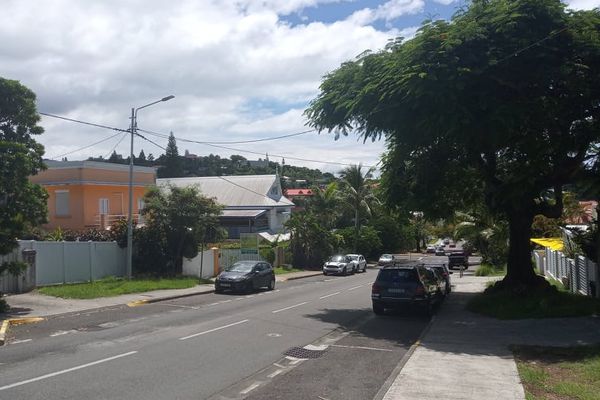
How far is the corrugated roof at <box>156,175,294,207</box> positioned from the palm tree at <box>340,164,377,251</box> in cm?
547

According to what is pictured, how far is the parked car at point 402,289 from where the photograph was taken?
17547mm

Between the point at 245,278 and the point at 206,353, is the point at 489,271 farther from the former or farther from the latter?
the point at 206,353

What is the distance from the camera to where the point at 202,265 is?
32000mm

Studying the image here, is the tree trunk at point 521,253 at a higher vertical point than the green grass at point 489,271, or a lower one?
higher

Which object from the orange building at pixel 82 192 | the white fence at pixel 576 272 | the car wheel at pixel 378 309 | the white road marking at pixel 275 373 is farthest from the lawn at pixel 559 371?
the orange building at pixel 82 192

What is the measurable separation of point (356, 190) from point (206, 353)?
45862mm

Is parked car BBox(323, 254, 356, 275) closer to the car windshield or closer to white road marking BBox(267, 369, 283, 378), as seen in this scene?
the car windshield

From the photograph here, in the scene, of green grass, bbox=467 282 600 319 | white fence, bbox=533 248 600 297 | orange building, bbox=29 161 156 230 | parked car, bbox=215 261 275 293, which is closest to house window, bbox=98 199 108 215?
orange building, bbox=29 161 156 230

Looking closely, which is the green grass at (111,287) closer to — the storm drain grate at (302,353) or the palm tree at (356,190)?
the storm drain grate at (302,353)

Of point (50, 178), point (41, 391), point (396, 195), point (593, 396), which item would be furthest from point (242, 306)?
point (50, 178)

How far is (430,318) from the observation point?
1786cm

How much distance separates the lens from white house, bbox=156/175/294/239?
50.9 m

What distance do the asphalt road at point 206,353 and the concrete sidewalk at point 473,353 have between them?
0.56 metres

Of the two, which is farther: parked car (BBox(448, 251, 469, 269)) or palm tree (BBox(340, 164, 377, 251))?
palm tree (BBox(340, 164, 377, 251))
